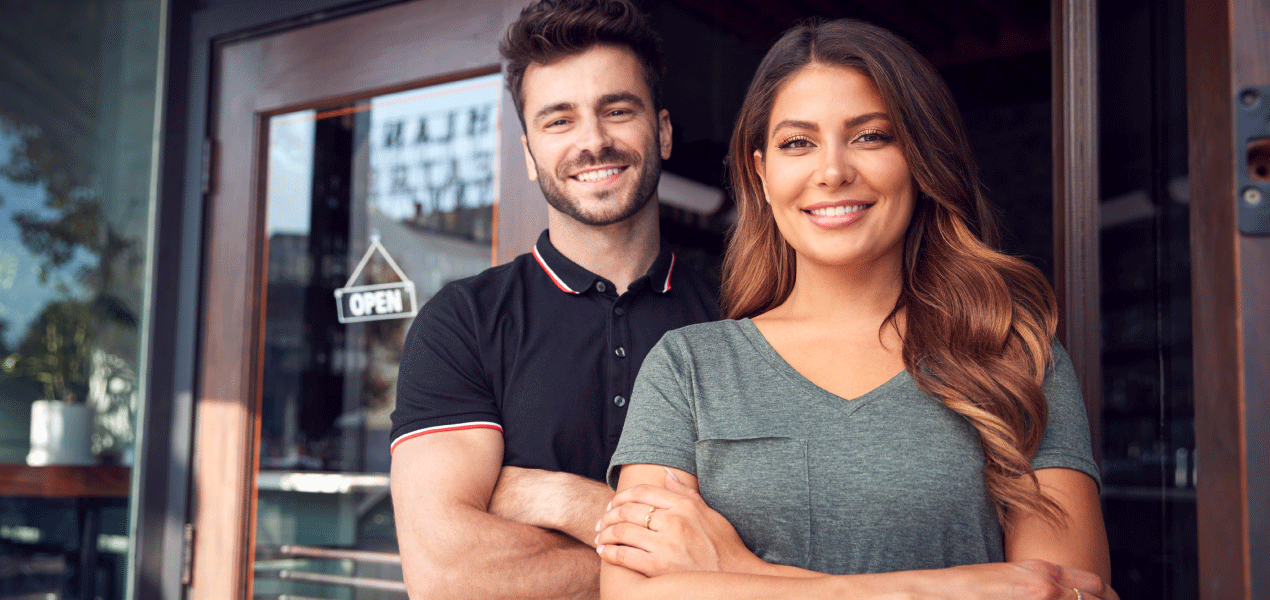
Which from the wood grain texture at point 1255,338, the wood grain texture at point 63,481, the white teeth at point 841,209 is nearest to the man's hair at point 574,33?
the white teeth at point 841,209

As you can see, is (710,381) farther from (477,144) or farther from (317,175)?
(317,175)

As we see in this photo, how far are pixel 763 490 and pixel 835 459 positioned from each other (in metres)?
0.11

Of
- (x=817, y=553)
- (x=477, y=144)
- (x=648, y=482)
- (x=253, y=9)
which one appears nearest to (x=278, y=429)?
(x=477, y=144)

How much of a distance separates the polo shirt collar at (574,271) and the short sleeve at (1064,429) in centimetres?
81

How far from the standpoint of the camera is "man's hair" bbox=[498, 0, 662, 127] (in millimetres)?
1962

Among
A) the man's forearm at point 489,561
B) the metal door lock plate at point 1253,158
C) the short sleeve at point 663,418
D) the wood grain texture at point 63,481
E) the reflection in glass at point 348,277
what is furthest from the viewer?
the wood grain texture at point 63,481

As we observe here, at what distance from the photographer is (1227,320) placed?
123cm

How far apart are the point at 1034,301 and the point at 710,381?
51cm

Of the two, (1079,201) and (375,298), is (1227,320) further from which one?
(375,298)

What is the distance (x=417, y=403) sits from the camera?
1768mm

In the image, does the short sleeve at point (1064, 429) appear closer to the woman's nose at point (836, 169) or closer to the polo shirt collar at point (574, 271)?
the woman's nose at point (836, 169)

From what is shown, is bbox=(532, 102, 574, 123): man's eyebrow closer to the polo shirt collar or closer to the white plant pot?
the polo shirt collar

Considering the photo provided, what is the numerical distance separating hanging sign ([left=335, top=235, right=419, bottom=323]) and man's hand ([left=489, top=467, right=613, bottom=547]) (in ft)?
3.28

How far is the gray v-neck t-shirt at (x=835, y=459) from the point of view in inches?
50.7
